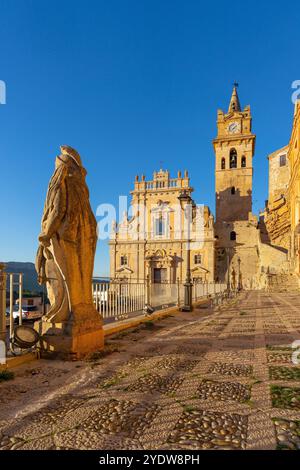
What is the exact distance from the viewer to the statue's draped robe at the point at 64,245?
4.17 metres

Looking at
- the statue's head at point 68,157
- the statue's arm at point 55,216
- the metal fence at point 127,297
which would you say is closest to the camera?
the statue's arm at point 55,216

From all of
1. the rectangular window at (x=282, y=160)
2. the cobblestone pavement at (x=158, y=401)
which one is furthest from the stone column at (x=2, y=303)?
the rectangular window at (x=282, y=160)

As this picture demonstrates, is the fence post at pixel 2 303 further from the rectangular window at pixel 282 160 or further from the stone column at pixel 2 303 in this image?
the rectangular window at pixel 282 160

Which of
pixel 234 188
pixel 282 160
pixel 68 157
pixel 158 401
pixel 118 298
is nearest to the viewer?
pixel 158 401

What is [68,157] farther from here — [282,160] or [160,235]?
[282,160]

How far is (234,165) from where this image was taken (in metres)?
44.6

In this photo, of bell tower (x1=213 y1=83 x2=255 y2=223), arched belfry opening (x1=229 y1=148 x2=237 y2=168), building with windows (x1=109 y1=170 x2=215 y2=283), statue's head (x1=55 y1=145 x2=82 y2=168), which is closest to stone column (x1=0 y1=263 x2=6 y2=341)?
statue's head (x1=55 y1=145 x2=82 y2=168)

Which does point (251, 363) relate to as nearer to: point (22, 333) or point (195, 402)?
point (195, 402)

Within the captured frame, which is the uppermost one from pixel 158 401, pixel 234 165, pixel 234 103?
pixel 234 103

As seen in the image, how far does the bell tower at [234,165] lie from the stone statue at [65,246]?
40148 mm

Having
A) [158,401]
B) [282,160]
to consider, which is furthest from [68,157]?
[282,160]

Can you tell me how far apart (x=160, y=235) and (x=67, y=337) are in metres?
35.1
